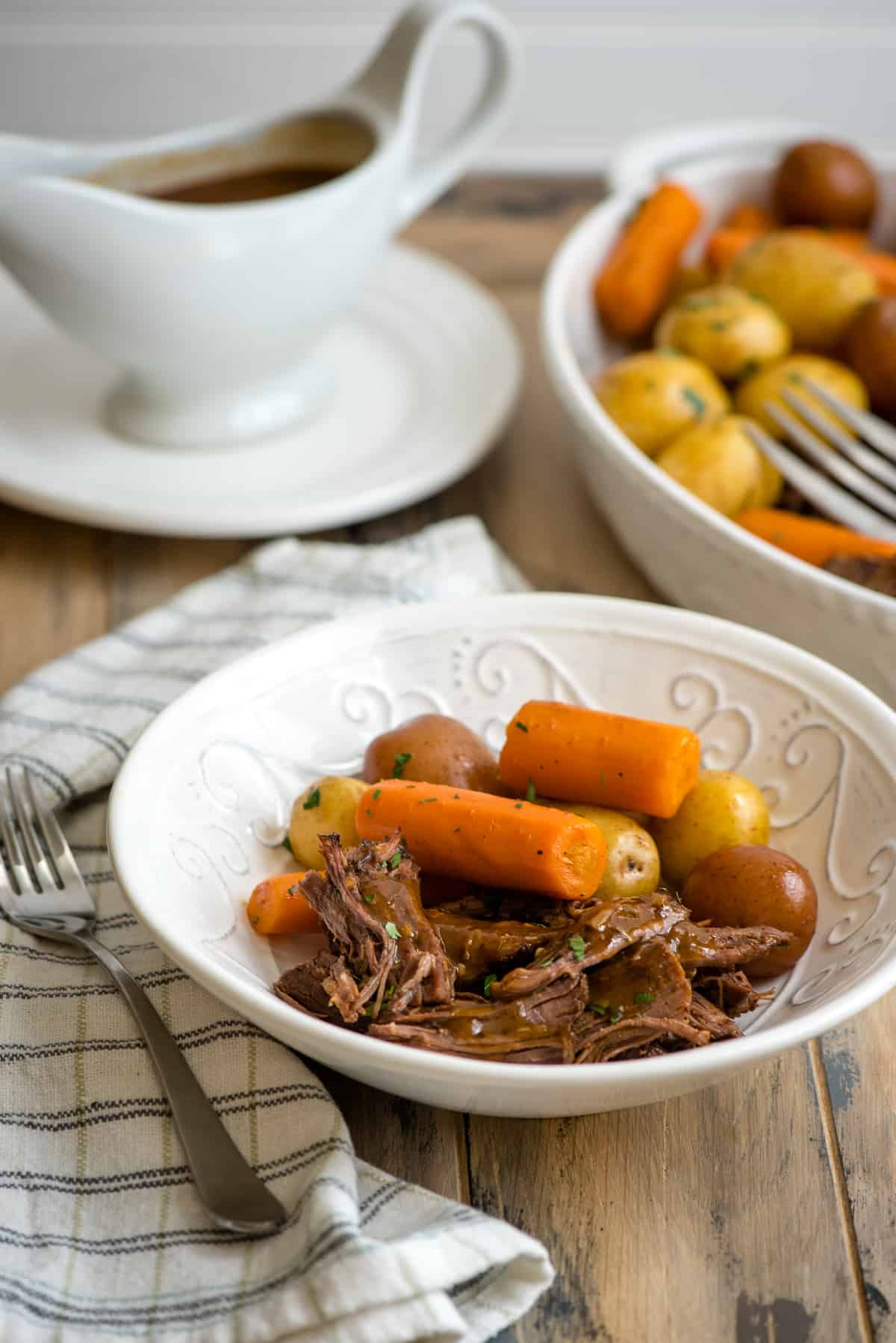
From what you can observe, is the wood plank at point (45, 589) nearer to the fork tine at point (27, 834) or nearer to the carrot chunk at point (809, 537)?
the fork tine at point (27, 834)

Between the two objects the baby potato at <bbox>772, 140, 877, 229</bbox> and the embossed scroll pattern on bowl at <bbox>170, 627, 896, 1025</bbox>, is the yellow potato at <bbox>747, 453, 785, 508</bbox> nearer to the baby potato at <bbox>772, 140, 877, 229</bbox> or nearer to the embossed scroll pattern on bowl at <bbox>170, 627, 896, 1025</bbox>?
the embossed scroll pattern on bowl at <bbox>170, 627, 896, 1025</bbox>

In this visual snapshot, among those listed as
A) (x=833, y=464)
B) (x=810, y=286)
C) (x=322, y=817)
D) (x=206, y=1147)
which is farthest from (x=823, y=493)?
(x=206, y=1147)

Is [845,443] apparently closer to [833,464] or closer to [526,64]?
[833,464]

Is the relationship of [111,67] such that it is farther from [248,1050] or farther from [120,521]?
[248,1050]

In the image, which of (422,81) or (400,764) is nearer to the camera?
(400,764)

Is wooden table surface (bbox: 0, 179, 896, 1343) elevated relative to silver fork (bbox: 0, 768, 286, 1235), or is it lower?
lower

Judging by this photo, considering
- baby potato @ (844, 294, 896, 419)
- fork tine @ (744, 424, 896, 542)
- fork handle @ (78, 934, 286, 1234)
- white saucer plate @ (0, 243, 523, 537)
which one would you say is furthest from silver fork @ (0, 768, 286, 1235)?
baby potato @ (844, 294, 896, 419)

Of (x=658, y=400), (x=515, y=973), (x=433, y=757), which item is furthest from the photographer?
(x=658, y=400)
